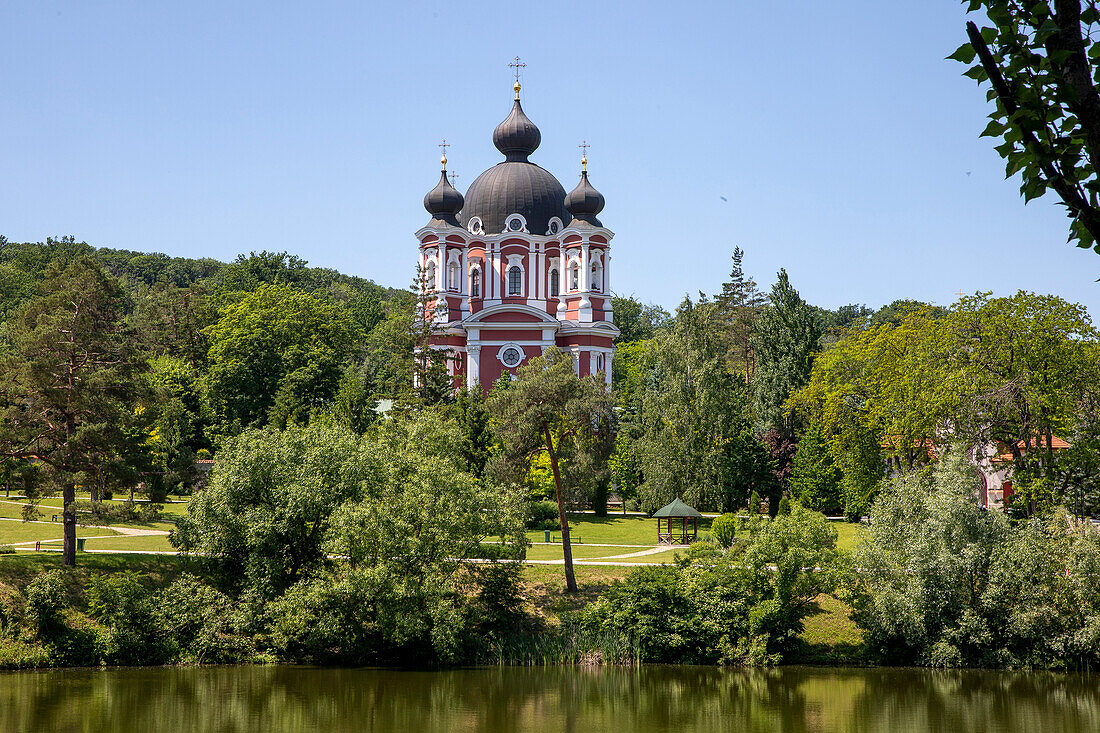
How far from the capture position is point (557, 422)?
1256 inches

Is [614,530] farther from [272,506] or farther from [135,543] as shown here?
[135,543]

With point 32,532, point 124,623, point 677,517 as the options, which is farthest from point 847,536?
point 32,532

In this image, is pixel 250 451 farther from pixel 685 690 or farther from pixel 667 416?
pixel 667 416

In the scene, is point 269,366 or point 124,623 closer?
point 124,623

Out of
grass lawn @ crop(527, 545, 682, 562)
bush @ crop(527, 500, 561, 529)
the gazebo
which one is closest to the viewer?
grass lawn @ crop(527, 545, 682, 562)

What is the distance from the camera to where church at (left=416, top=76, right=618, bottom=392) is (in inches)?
2164

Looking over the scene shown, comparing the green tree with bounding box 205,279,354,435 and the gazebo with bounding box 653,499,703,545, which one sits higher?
the green tree with bounding box 205,279,354,435

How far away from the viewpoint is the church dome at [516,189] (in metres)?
57.2

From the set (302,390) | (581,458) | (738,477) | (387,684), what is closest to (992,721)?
(387,684)

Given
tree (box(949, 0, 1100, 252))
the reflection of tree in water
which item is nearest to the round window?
the reflection of tree in water

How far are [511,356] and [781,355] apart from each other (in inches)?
574

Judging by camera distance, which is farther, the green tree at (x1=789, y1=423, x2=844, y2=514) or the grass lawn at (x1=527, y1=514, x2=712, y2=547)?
the green tree at (x1=789, y1=423, x2=844, y2=514)

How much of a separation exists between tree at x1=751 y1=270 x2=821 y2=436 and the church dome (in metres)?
16.4

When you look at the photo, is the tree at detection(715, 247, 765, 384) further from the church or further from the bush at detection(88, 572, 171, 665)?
the bush at detection(88, 572, 171, 665)
